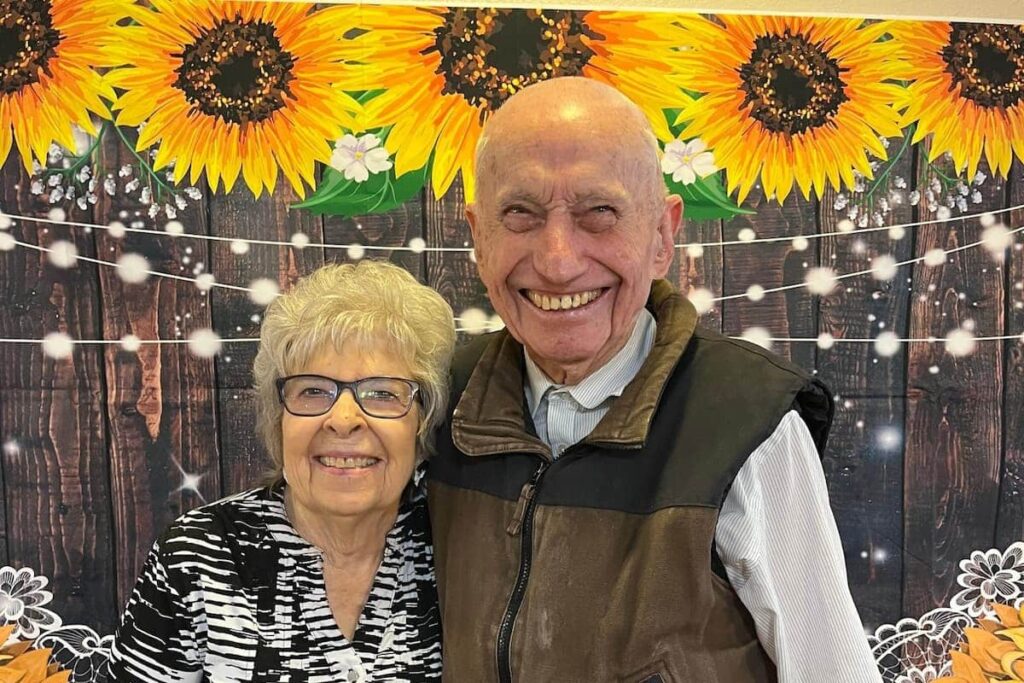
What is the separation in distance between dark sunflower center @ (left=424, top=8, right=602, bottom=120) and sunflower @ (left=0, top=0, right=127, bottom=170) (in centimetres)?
72

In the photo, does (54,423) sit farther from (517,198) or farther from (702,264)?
(702,264)

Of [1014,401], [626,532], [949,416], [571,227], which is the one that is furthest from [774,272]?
[626,532]

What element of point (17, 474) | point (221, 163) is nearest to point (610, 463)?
point (221, 163)

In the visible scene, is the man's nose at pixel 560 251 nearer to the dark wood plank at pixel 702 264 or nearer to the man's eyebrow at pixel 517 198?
the man's eyebrow at pixel 517 198

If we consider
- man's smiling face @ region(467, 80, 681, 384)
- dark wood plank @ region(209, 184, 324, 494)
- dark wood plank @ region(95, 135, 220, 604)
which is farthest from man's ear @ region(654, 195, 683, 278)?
dark wood plank @ region(95, 135, 220, 604)

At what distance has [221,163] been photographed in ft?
5.88

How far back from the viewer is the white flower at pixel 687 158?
1.83m

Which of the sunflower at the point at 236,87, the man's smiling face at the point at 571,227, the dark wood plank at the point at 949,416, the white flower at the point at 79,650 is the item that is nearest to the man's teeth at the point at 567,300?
the man's smiling face at the point at 571,227

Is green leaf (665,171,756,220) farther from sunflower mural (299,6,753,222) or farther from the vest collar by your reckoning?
the vest collar

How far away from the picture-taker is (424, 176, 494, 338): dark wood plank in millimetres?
1822

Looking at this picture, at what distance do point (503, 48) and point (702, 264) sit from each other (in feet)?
2.19

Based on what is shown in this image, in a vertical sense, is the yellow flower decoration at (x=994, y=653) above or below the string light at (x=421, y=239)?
below

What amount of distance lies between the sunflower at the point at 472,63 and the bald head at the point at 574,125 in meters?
0.51

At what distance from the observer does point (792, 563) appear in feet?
4.07
